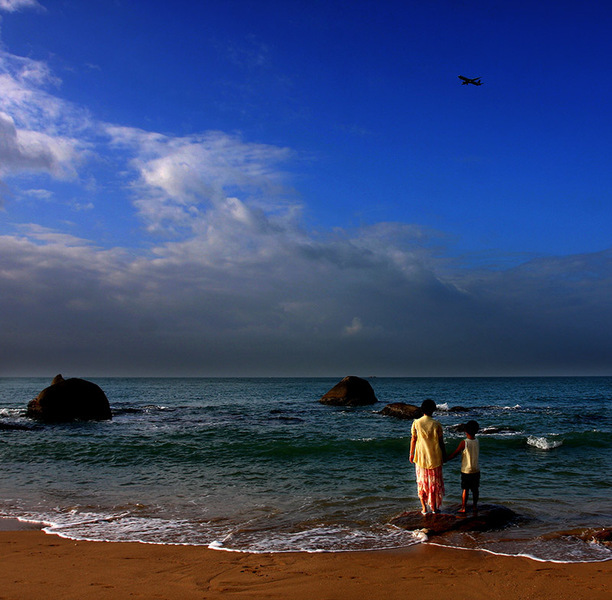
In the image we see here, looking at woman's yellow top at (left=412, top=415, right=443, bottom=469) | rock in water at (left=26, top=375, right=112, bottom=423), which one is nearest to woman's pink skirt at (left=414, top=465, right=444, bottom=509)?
woman's yellow top at (left=412, top=415, right=443, bottom=469)

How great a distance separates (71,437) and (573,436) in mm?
21573

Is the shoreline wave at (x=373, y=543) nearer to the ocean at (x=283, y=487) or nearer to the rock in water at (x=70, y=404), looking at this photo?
the ocean at (x=283, y=487)

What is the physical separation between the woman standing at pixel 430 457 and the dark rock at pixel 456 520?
276mm

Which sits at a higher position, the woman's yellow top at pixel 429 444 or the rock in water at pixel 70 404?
the woman's yellow top at pixel 429 444

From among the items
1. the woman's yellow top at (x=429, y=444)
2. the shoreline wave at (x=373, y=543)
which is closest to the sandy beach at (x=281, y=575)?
the shoreline wave at (x=373, y=543)

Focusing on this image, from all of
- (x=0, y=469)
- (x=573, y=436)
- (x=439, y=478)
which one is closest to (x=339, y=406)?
(x=573, y=436)

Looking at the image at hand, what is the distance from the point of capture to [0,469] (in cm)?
1423

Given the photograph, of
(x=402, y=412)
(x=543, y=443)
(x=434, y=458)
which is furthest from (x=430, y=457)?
(x=402, y=412)

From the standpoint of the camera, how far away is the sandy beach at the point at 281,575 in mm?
5688

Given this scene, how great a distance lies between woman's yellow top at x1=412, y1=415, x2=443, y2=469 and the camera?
853cm

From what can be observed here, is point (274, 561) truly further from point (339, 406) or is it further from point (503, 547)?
point (339, 406)

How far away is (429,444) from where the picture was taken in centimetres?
855

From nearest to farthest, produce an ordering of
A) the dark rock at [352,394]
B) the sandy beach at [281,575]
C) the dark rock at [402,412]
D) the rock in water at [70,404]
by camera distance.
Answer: the sandy beach at [281,575], the rock in water at [70,404], the dark rock at [402,412], the dark rock at [352,394]

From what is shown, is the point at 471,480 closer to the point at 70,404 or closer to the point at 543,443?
the point at 543,443
